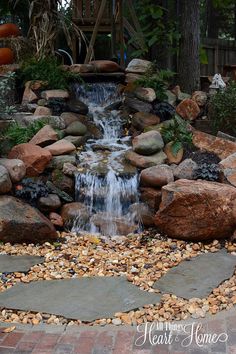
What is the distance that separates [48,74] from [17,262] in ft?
13.4

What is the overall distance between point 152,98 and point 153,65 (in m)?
1.06

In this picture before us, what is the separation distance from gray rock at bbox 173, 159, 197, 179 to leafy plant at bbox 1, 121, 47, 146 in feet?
6.52

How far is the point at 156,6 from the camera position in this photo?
8016 millimetres

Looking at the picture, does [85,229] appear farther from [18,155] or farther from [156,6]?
[156,6]

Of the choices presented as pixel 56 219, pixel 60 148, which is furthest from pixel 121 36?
pixel 56 219

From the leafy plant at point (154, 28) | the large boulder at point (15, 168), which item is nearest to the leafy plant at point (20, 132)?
Answer: the large boulder at point (15, 168)

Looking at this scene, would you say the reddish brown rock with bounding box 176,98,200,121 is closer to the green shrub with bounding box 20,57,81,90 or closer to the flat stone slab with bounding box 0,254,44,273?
the green shrub with bounding box 20,57,81,90

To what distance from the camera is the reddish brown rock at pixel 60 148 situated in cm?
577

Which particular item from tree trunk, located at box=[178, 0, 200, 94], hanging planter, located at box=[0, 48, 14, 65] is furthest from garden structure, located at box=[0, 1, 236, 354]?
hanging planter, located at box=[0, 48, 14, 65]

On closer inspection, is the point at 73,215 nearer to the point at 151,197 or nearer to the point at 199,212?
the point at 151,197

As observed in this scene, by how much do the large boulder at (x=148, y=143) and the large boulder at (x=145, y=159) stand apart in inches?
2.4

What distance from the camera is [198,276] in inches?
147

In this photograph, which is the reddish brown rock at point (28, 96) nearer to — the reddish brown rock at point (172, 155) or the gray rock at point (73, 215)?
the reddish brown rock at point (172, 155)

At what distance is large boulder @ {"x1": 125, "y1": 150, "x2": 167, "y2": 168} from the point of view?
18.5 feet
